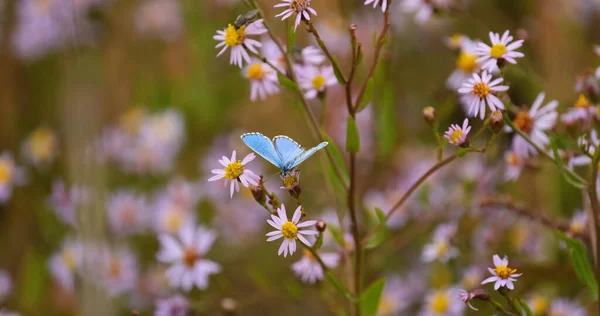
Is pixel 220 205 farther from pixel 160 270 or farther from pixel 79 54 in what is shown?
pixel 79 54

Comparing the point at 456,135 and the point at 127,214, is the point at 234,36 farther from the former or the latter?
the point at 127,214

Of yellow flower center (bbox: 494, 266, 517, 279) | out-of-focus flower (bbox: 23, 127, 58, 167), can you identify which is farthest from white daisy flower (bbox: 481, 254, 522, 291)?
out-of-focus flower (bbox: 23, 127, 58, 167)

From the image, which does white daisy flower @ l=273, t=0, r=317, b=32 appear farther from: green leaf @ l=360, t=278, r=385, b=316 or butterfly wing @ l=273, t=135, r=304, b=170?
green leaf @ l=360, t=278, r=385, b=316

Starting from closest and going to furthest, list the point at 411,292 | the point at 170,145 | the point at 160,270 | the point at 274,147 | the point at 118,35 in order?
the point at 274,147
the point at 411,292
the point at 160,270
the point at 170,145
the point at 118,35

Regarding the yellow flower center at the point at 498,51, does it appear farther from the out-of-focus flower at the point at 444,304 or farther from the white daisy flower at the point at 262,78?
the out-of-focus flower at the point at 444,304

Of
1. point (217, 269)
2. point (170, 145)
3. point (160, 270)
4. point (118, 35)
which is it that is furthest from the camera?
point (118, 35)

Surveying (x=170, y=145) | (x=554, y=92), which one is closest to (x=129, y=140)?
(x=170, y=145)

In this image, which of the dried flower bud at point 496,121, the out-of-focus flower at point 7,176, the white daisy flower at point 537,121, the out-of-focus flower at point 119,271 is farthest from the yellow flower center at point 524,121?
the out-of-focus flower at point 7,176
